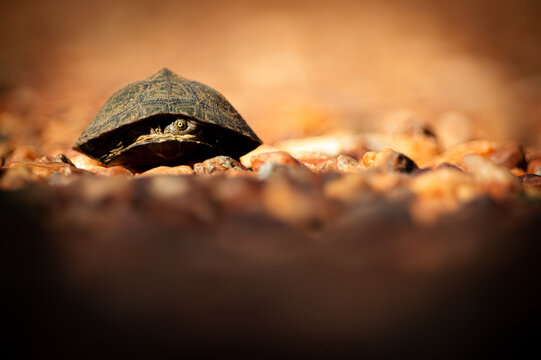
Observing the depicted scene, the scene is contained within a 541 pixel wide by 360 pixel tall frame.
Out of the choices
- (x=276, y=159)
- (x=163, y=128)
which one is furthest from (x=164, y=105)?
(x=276, y=159)

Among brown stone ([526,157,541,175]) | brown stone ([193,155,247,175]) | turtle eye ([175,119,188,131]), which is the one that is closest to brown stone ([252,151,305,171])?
brown stone ([193,155,247,175])

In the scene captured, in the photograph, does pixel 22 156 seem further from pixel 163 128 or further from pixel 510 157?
pixel 510 157

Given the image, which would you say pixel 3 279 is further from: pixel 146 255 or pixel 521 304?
pixel 521 304

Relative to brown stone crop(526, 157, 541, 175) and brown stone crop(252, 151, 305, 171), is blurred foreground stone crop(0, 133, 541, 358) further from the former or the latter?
brown stone crop(526, 157, 541, 175)

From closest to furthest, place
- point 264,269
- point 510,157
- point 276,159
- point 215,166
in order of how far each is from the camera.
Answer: point 264,269
point 276,159
point 215,166
point 510,157

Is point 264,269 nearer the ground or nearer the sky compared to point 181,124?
nearer the ground

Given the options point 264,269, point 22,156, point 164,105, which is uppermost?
point 164,105
